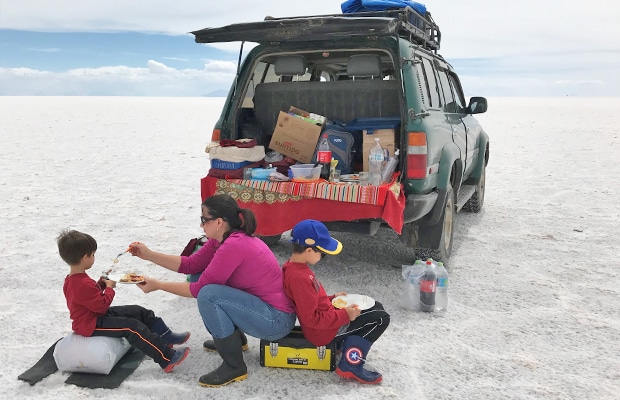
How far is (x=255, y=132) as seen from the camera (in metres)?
5.74

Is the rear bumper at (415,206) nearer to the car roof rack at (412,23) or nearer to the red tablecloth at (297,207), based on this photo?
the red tablecloth at (297,207)

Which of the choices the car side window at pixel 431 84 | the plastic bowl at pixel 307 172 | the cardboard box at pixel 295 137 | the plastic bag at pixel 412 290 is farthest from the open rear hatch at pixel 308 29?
the plastic bag at pixel 412 290

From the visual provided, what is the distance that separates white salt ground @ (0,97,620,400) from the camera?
3361 millimetres

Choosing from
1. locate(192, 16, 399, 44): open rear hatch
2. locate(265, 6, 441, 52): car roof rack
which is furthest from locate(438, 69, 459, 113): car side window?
locate(192, 16, 399, 44): open rear hatch

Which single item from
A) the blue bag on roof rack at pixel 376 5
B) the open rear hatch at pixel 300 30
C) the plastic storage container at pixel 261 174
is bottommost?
the plastic storage container at pixel 261 174

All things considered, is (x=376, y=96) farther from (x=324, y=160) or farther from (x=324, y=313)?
(x=324, y=313)

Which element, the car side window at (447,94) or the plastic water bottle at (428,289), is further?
the car side window at (447,94)

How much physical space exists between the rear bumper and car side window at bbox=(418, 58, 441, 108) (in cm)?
90

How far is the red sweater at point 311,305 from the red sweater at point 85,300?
1040 millimetres

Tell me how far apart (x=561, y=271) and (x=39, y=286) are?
4.59 metres

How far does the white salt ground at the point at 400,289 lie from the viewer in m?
3.36

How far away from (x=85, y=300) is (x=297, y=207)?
199 centimetres

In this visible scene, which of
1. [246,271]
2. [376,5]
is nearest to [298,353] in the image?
[246,271]

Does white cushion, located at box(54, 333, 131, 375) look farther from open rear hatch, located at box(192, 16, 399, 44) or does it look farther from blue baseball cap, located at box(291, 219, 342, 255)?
open rear hatch, located at box(192, 16, 399, 44)
